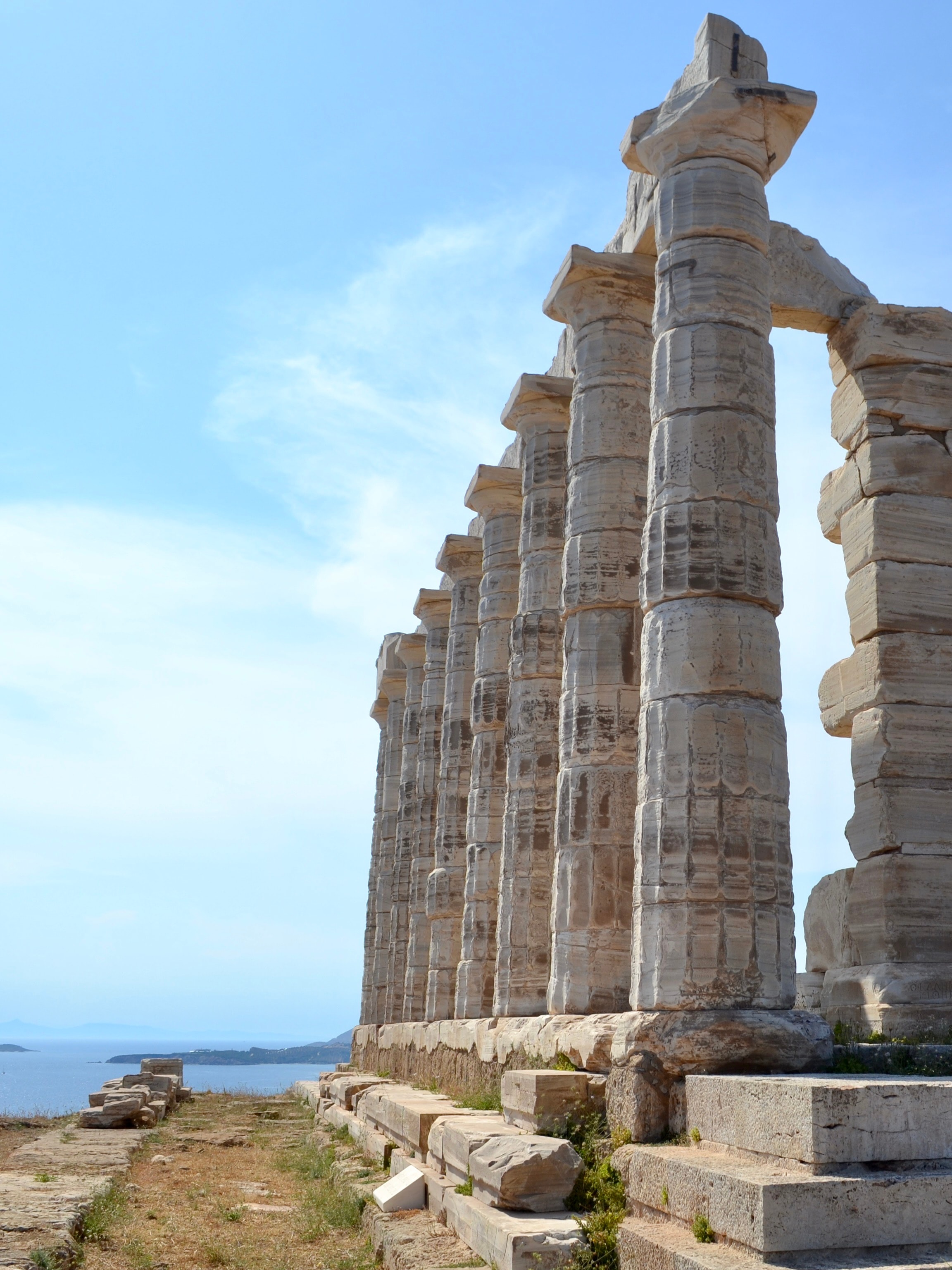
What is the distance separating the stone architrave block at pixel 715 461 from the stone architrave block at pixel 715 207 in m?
1.82

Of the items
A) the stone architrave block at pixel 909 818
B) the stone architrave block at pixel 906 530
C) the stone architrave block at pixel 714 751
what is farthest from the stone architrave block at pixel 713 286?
the stone architrave block at pixel 909 818

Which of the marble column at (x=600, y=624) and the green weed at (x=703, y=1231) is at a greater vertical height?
the marble column at (x=600, y=624)

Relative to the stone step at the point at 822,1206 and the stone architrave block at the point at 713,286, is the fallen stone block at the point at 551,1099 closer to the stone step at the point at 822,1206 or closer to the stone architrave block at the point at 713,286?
the stone step at the point at 822,1206

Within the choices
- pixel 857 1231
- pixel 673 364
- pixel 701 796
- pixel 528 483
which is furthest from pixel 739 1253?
pixel 528 483

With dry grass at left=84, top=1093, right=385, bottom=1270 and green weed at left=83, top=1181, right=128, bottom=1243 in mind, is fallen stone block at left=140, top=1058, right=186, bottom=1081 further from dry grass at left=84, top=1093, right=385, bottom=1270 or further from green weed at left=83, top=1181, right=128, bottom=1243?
green weed at left=83, top=1181, right=128, bottom=1243

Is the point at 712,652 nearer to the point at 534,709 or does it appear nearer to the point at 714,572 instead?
the point at 714,572

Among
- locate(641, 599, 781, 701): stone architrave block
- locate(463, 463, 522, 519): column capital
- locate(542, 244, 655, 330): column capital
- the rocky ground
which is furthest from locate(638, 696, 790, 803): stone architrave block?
locate(463, 463, 522, 519): column capital

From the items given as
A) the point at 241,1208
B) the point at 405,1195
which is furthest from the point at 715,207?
the point at 241,1208

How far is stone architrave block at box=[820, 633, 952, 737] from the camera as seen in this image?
1322 centimetres

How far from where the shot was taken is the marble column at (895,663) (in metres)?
12.3

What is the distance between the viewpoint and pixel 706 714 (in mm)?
9727

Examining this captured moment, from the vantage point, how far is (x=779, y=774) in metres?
9.87

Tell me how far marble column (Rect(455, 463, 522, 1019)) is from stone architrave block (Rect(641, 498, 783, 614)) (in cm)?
845

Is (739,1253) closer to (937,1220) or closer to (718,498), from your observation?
(937,1220)
